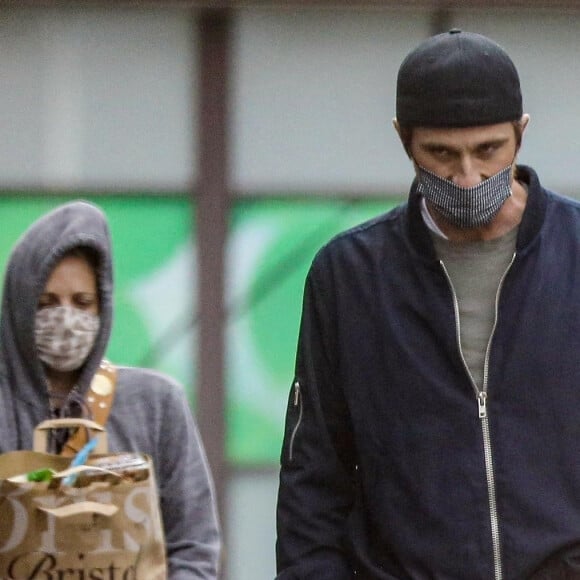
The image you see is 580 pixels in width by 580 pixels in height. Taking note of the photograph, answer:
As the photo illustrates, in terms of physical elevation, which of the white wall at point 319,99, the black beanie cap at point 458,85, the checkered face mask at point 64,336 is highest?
the white wall at point 319,99

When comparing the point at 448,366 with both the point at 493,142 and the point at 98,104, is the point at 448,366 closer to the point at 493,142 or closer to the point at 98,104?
the point at 493,142

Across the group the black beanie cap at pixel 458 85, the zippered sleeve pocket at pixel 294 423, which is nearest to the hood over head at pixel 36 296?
the zippered sleeve pocket at pixel 294 423

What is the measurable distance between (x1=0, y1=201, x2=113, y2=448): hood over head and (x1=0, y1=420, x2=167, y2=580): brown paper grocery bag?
430 mm

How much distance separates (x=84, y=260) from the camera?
513 cm

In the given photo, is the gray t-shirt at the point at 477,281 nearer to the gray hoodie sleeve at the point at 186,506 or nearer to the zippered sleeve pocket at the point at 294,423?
the zippered sleeve pocket at the point at 294,423

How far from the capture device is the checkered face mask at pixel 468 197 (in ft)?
14.0

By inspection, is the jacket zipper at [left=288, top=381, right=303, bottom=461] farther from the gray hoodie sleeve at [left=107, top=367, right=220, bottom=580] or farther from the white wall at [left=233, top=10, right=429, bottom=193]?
the white wall at [left=233, top=10, right=429, bottom=193]

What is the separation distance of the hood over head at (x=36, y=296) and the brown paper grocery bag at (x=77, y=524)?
43 centimetres

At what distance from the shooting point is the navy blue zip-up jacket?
13.7ft

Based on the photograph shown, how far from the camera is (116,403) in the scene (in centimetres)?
508

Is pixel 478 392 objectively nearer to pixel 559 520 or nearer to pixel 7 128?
pixel 559 520


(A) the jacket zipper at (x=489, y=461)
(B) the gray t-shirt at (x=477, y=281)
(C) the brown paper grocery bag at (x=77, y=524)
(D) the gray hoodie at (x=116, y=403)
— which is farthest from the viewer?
(D) the gray hoodie at (x=116, y=403)

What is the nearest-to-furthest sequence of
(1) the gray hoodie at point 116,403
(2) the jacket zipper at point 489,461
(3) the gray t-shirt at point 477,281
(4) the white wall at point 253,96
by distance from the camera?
1. (2) the jacket zipper at point 489,461
2. (3) the gray t-shirt at point 477,281
3. (1) the gray hoodie at point 116,403
4. (4) the white wall at point 253,96

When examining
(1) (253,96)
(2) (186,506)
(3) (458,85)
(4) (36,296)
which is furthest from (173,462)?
(1) (253,96)
